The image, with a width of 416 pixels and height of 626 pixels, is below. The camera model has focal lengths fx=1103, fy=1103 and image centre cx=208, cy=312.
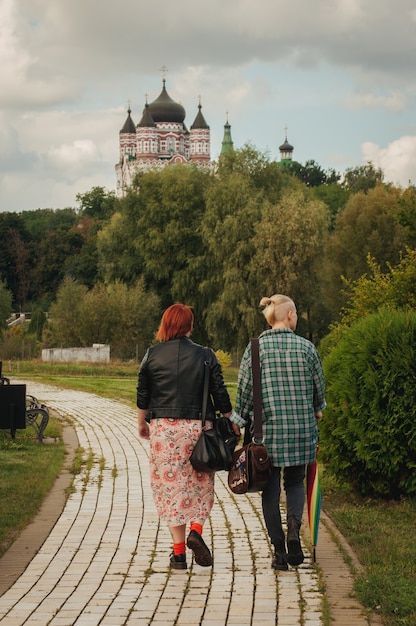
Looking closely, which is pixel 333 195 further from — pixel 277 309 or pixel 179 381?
pixel 179 381

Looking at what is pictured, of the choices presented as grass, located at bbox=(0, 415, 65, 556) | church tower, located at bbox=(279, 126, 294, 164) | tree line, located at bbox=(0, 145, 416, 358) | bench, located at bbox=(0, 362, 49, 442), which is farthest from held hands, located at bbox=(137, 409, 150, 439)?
church tower, located at bbox=(279, 126, 294, 164)

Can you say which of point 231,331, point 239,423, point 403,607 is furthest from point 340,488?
point 231,331

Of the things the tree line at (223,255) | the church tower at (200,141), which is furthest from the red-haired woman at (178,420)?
the church tower at (200,141)

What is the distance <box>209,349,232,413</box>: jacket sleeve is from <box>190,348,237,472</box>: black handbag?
5.1 inches

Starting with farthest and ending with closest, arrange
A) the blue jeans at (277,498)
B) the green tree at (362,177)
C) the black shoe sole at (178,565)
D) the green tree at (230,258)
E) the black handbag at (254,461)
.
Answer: the green tree at (362,177) → the green tree at (230,258) → the blue jeans at (277,498) → the black shoe sole at (178,565) → the black handbag at (254,461)

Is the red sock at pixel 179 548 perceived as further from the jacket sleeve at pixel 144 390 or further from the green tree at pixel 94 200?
the green tree at pixel 94 200

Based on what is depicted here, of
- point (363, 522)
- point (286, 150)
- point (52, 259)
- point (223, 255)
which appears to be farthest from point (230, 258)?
point (286, 150)

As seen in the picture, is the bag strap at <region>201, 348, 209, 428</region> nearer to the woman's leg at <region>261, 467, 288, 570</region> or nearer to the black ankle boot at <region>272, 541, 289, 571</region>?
the woman's leg at <region>261, 467, 288, 570</region>

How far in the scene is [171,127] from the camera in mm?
149375

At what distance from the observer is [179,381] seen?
23.3 feet

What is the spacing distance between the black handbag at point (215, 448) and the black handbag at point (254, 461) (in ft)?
0.25

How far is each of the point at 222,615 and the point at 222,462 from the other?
48.1 inches

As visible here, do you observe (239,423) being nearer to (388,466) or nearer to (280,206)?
(388,466)

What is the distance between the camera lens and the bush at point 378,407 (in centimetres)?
923
